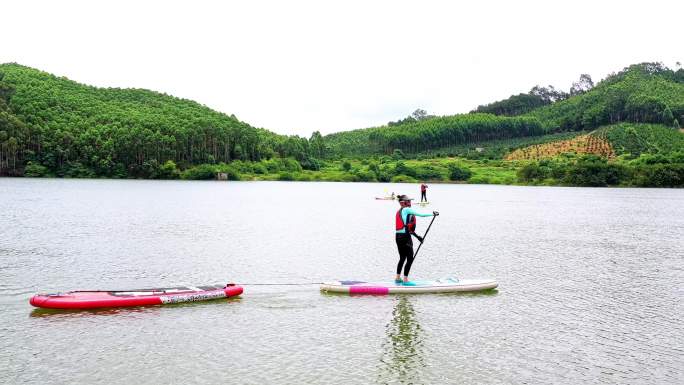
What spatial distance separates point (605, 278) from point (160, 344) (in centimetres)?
2255

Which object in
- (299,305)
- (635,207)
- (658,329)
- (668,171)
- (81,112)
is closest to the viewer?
(658,329)

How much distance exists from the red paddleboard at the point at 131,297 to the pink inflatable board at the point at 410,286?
13.6ft

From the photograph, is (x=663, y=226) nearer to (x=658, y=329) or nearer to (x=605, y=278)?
(x=605, y=278)

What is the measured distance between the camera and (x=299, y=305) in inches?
822

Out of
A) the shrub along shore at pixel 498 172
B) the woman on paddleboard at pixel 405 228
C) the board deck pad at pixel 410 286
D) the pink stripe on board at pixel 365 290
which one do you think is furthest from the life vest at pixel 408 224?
the shrub along shore at pixel 498 172

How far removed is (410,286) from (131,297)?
11009mm

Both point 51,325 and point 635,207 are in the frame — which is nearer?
point 51,325

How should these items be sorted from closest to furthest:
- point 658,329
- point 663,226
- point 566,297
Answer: point 658,329, point 566,297, point 663,226

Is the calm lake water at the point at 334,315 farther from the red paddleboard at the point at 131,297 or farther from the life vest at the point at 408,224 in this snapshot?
the life vest at the point at 408,224

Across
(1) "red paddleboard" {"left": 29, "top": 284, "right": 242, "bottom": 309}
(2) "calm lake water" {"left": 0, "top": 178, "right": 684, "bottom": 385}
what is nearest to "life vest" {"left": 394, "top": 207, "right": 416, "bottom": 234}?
(2) "calm lake water" {"left": 0, "top": 178, "right": 684, "bottom": 385}

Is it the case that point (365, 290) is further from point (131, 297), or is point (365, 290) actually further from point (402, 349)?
point (131, 297)

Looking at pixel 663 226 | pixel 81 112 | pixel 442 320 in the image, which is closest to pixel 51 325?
pixel 442 320

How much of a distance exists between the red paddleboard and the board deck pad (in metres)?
4.15

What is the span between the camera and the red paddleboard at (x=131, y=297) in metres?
18.8
